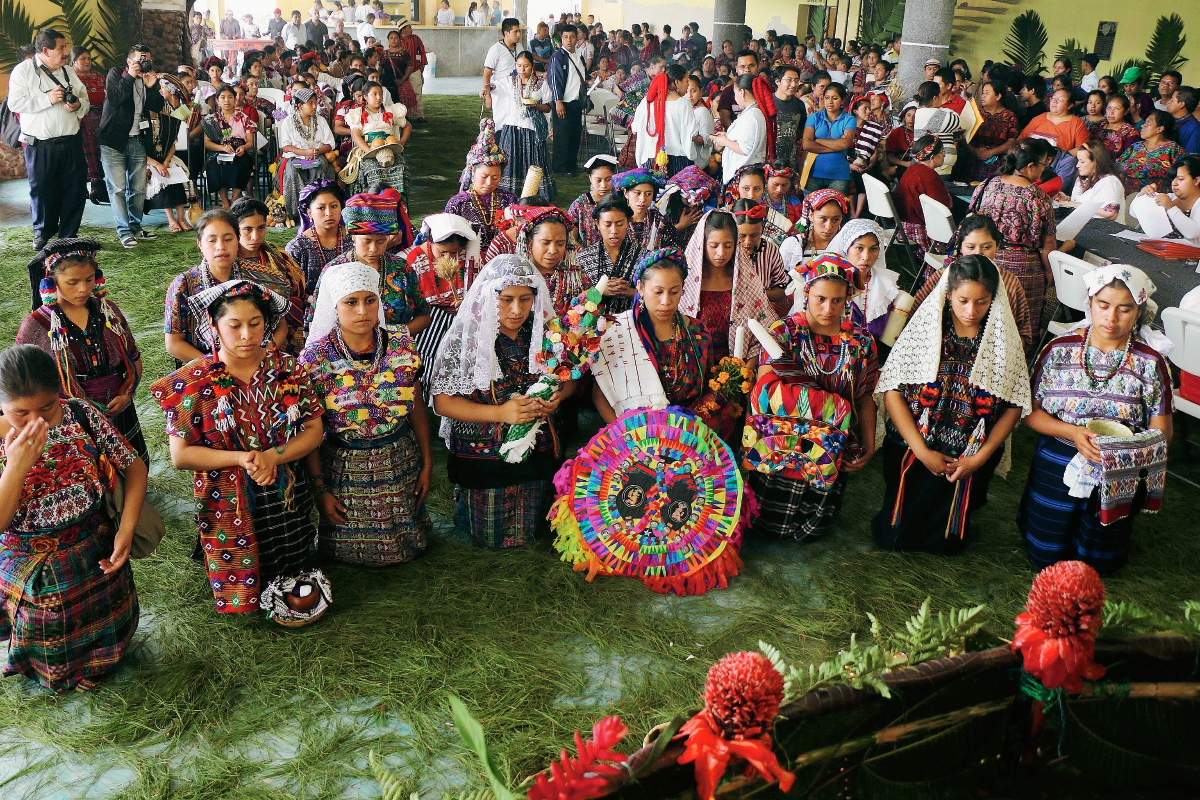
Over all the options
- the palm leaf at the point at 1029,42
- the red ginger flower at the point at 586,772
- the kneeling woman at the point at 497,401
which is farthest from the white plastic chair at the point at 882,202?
the palm leaf at the point at 1029,42

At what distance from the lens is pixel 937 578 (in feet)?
13.8

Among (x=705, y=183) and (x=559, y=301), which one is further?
(x=705, y=183)

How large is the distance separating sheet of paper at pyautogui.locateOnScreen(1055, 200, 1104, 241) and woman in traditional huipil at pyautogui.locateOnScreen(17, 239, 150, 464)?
5.87 meters

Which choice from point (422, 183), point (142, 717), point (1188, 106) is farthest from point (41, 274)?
point (1188, 106)

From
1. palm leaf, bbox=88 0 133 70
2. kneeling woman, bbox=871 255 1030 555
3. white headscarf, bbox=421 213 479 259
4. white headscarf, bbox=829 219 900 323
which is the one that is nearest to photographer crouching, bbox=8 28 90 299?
palm leaf, bbox=88 0 133 70

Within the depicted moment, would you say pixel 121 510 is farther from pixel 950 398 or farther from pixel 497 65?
pixel 497 65

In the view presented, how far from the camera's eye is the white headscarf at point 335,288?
12.0 feet

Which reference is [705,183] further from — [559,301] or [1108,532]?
[1108,532]

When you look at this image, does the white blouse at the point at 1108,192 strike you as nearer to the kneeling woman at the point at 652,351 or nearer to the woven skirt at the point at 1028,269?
the woven skirt at the point at 1028,269

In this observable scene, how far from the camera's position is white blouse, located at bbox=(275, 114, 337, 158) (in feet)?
29.6

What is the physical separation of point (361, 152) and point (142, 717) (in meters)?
6.33

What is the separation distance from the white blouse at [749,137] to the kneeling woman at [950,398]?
4.20 metres

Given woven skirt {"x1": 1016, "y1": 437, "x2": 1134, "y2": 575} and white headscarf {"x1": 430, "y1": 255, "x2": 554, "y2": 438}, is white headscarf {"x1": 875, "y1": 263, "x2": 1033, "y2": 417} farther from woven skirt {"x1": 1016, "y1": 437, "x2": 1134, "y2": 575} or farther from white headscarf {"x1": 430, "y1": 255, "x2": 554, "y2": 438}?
white headscarf {"x1": 430, "y1": 255, "x2": 554, "y2": 438}

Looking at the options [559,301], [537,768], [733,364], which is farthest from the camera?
[559,301]
